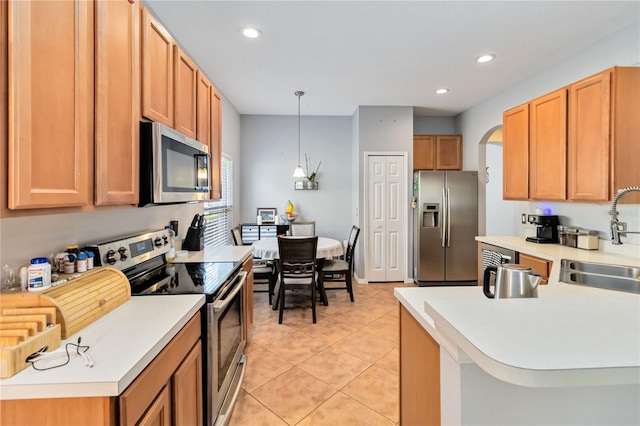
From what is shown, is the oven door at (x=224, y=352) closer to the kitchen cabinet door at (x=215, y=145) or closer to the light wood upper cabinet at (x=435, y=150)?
the kitchen cabinet door at (x=215, y=145)

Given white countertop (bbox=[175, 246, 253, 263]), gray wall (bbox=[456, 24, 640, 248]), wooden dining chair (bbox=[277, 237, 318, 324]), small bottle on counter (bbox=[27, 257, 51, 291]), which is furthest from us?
wooden dining chair (bbox=[277, 237, 318, 324])

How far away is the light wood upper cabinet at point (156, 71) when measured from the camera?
5.25 ft

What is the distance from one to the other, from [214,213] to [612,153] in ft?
13.1

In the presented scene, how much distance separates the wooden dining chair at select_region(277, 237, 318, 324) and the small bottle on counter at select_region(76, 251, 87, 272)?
1.90 metres

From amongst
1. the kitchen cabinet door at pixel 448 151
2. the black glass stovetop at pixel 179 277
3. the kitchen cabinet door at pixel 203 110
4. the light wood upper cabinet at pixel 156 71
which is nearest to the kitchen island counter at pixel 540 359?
the black glass stovetop at pixel 179 277

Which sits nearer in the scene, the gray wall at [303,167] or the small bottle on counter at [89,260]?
the small bottle on counter at [89,260]

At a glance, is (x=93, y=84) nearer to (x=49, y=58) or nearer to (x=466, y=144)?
(x=49, y=58)

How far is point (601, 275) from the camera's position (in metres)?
2.09

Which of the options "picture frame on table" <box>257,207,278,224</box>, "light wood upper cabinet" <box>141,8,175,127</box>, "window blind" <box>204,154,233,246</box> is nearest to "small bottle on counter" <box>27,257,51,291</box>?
"light wood upper cabinet" <box>141,8,175,127</box>

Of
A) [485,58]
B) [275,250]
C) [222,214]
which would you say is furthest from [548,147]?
[222,214]

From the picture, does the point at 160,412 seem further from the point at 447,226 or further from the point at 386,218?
the point at 447,226

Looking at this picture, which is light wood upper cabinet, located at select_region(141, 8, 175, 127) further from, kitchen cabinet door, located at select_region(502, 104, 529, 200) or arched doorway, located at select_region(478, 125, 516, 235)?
arched doorway, located at select_region(478, 125, 516, 235)

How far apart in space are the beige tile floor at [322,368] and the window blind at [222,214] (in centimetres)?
112

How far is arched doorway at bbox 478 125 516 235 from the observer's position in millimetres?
4556
